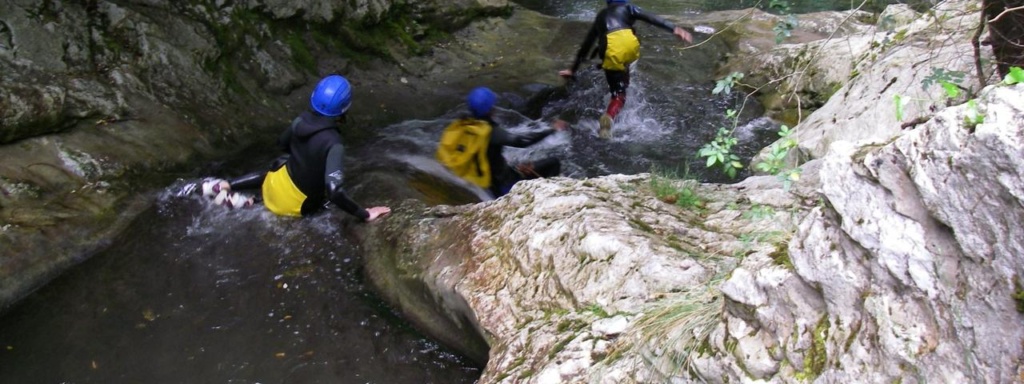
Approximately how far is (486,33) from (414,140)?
3614mm

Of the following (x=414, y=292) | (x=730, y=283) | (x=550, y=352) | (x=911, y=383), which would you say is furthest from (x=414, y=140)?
(x=911, y=383)

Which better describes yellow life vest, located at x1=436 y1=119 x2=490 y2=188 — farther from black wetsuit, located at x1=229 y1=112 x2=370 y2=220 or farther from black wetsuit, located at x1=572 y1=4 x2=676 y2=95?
black wetsuit, located at x1=572 y1=4 x2=676 y2=95

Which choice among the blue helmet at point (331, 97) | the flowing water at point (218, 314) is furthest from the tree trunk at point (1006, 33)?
the blue helmet at point (331, 97)

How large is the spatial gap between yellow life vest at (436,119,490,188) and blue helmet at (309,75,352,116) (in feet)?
A: 4.00

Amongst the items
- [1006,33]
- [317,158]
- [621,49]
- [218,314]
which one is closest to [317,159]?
[317,158]

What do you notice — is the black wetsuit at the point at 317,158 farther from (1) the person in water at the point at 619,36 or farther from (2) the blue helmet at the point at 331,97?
(1) the person in water at the point at 619,36

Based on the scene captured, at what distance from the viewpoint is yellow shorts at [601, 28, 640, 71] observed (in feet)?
24.5

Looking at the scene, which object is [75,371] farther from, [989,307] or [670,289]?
[989,307]

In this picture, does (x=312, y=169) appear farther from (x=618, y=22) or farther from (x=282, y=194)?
(x=618, y=22)

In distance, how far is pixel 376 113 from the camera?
8242 millimetres

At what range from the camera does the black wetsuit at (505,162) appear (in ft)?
19.8

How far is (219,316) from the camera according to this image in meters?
4.72

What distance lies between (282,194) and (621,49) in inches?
153

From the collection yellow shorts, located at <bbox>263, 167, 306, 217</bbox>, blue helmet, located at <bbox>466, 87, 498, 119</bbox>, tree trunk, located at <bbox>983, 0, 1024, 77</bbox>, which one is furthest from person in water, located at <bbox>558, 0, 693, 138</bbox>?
tree trunk, located at <bbox>983, 0, 1024, 77</bbox>
